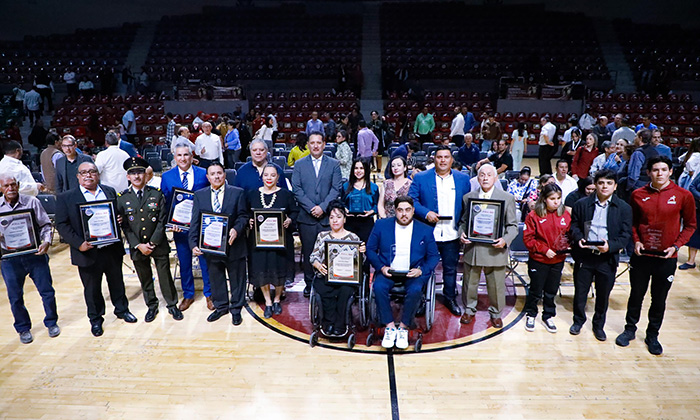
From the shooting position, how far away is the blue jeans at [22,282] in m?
4.24

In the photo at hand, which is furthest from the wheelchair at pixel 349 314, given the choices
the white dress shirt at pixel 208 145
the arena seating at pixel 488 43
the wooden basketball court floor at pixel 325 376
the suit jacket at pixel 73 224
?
the arena seating at pixel 488 43

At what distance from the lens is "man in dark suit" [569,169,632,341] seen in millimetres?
4055

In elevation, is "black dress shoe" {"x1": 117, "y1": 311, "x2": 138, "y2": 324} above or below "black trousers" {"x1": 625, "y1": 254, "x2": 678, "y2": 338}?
below

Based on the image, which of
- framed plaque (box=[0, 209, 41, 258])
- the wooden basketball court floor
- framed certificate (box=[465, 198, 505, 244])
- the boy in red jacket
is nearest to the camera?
the wooden basketball court floor

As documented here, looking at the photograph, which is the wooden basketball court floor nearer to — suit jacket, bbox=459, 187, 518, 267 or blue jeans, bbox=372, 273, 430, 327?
blue jeans, bbox=372, 273, 430, 327

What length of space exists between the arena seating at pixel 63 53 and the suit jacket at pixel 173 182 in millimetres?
15179

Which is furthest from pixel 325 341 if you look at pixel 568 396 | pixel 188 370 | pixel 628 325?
pixel 628 325

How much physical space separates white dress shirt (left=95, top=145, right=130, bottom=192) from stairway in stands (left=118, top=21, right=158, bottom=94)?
1347cm

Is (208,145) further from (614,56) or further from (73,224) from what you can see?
(614,56)

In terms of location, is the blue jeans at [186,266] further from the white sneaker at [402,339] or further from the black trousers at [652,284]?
the black trousers at [652,284]

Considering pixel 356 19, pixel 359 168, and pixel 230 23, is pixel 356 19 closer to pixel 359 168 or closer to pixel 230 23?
pixel 230 23

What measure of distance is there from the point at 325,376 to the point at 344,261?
0.94 metres

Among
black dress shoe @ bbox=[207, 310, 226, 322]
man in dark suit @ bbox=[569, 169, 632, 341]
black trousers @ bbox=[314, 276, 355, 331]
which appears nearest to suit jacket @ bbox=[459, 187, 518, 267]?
man in dark suit @ bbox=[569, 169, 632, 341]

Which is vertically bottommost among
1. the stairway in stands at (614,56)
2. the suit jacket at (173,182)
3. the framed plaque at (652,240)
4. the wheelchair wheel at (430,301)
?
the wheelchair wheel at (430,301)
